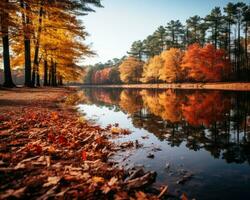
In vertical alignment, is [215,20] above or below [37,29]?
above

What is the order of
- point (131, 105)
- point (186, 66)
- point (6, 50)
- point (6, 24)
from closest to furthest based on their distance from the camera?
Answer: point (6, 24), point (6, 50), point (131, 105), point (186, 66)

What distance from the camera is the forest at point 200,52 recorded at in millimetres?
48781

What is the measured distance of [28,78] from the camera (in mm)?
23141

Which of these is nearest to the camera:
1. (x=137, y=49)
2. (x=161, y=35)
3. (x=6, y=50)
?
(x=6, y=50)

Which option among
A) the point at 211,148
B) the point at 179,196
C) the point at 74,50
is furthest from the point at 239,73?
the point at 179,196

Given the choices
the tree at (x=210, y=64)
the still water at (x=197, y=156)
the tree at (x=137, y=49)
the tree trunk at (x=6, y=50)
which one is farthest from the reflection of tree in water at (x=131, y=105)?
the tree at (x=137, y=49)

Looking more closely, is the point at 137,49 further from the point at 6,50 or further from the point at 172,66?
the point at 6,50

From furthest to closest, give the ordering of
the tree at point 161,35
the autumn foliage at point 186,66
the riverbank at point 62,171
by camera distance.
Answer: the tree at point 161,35, the autumn foliage at point 186,66, the riverbank at point 62,171

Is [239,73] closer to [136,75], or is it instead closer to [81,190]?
[136,75]

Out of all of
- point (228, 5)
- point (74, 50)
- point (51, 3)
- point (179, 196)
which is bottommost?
point (179, 196)

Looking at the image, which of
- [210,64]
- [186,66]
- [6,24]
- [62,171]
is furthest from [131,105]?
[186,66]

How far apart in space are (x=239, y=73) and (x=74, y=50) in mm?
37283

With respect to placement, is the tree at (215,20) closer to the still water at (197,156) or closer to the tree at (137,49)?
the tree at (137,49)

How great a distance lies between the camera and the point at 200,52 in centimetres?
4956
